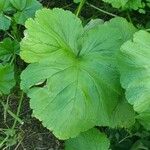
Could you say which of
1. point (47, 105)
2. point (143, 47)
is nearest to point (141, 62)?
point (143, 47)

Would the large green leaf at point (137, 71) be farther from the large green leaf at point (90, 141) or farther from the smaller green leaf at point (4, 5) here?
the smaller green leaf at point (4, 5)

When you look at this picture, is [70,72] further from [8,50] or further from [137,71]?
[8,50]

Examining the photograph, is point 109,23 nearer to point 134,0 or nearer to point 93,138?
point 134,0

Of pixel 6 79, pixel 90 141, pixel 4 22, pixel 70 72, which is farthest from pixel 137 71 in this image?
pixel 4 22

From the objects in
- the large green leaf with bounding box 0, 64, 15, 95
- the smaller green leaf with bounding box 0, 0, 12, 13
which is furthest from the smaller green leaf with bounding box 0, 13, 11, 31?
the large green leaf with bounding box 0, 64, 15, 95

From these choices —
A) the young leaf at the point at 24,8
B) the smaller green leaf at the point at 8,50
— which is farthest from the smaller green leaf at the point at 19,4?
the smaller green leaf at the point at 8,50
